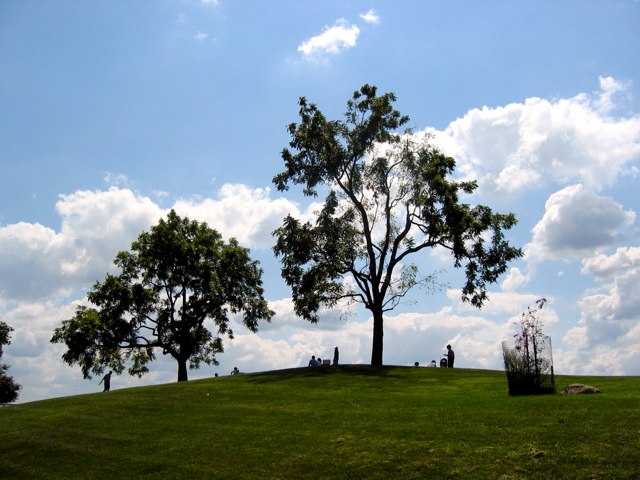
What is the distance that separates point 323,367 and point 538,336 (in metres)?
20.9

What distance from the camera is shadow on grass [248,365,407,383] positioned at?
3644 cm

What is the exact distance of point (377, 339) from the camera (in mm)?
44156

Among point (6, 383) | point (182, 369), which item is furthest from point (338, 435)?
point (6, 383)

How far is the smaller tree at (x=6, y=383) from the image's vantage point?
6316 centimetres

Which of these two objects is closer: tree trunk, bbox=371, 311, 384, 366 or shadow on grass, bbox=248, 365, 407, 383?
shadow on grass, bbox=248, 365, 407, 383

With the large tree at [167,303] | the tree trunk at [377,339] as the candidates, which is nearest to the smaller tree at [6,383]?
the large tree at [167,303]

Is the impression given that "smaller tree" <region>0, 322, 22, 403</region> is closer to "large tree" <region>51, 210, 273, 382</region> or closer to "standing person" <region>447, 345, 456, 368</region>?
"large tree" <region>51, 210, 273, 382</region>

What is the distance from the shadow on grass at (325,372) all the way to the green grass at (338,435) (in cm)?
649

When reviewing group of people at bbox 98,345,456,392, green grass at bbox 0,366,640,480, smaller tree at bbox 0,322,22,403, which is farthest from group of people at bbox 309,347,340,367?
smaller tree at bbox 0,322,22,403

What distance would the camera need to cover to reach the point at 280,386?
32312mm

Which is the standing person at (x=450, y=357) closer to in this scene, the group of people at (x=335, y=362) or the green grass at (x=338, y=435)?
the group of people at (x=335, y=362)

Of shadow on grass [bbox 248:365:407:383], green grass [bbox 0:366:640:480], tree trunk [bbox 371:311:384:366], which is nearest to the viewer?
green grass [bbox 0:366:640:480]

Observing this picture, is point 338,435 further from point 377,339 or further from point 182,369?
point 182,369

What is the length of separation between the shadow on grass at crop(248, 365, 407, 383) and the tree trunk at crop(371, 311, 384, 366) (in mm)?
2463
